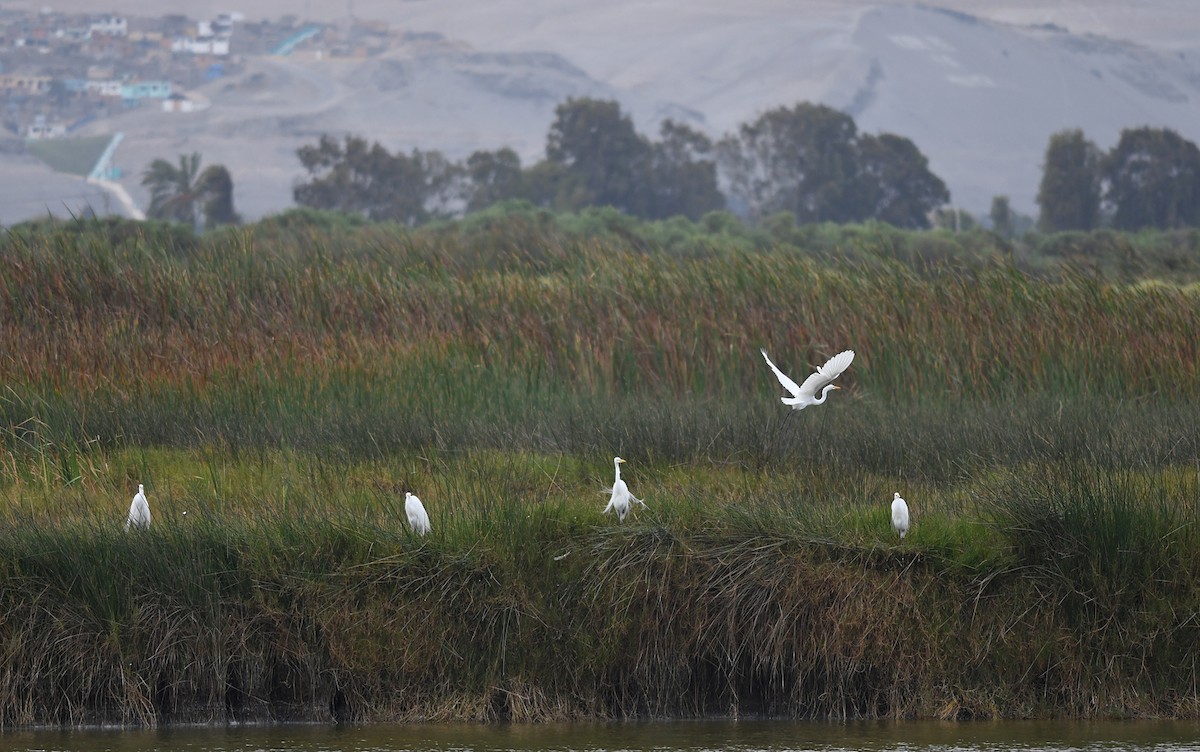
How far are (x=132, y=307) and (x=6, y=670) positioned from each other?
7.58m

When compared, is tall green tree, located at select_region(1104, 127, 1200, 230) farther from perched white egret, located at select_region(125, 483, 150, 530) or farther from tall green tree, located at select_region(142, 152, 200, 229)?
perched white egret, located at select_region(125, 483, 150, 530)

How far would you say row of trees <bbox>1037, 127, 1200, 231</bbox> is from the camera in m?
88.1

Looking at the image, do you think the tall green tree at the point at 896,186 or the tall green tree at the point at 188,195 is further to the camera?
the tall green tree at the point at 896,186

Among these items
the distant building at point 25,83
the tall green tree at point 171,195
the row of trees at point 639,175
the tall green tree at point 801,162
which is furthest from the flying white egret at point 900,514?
the distant building at point 25,83

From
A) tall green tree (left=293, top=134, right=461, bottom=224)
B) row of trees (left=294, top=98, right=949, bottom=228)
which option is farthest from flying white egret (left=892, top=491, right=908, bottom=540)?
tall green tree (left=293, top=134, right=461, bottom=224)

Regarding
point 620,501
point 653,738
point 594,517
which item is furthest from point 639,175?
point 653,738

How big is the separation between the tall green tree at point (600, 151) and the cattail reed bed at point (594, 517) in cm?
7570

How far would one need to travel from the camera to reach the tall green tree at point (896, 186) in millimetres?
91688

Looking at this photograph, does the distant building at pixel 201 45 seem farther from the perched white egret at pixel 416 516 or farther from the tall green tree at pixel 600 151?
the perched white egret at pixel 416 516

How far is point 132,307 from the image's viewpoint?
53.1 ft

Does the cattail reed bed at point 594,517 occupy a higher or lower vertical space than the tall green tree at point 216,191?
higher

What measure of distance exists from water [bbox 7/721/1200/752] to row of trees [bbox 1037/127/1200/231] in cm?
8122

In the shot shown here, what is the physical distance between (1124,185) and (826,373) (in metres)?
82.7

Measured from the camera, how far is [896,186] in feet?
302
